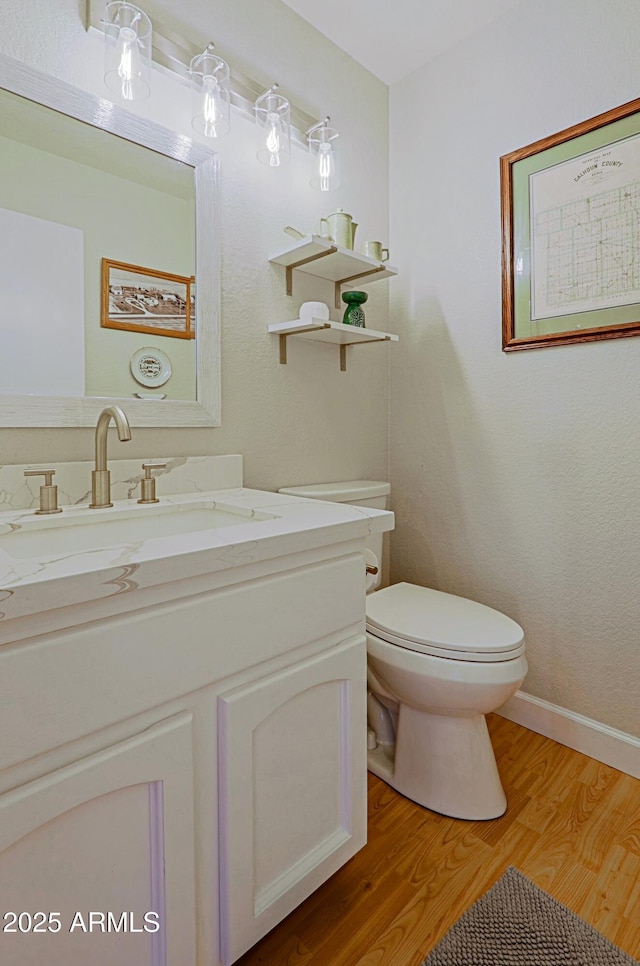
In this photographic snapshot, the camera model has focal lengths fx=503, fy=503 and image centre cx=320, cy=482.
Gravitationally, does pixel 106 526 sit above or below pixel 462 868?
above

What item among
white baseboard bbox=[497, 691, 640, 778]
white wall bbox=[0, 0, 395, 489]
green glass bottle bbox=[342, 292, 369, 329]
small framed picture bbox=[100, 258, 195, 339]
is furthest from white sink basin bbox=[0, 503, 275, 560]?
white baseboard bbox=[497, 691, 640, 778]

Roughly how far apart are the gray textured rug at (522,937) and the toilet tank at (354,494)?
0.79 meters

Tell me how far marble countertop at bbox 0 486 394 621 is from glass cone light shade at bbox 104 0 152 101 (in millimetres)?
1031

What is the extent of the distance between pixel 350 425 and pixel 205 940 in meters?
1.49

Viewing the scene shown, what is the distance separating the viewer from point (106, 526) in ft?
3.62

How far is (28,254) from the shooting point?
1.13 m

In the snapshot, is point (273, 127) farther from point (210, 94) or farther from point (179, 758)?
point (179, 758)

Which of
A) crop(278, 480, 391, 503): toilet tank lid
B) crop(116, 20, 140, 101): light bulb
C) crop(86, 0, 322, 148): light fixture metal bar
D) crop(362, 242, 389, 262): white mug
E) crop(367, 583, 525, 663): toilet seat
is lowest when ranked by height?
crop(367, 583, 525, 663): toilet seat

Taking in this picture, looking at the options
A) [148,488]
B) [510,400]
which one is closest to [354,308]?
[510,400]

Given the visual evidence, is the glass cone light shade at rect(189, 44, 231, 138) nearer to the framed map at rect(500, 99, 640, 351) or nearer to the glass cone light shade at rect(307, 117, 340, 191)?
the glass cone light shade at rect(307, 117, 340, 191)

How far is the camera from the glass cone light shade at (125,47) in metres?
1.20

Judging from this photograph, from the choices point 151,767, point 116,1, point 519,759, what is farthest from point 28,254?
point 519,759

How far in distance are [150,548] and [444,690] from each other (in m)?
0.87

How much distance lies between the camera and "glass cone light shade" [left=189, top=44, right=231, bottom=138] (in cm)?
136
